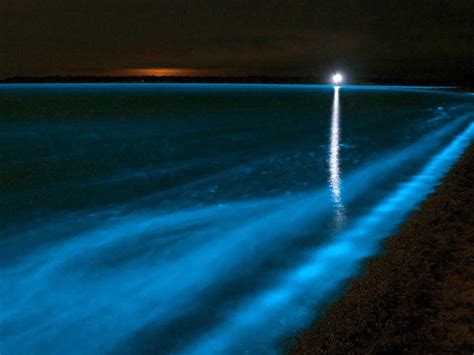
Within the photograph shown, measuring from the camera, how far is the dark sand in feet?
14.8

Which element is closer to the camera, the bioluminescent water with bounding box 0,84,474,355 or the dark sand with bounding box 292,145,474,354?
the dark sand with bounding box 292,145,474,354

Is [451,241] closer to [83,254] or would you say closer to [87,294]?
[87,294]

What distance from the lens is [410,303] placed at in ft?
17.1

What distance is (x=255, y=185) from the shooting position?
45.3 feet

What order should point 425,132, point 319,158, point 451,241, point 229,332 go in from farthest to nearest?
point 425,132 < point 319,158 < point 451,241 < point 229,332

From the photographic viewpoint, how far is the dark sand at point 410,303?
14.8 ft

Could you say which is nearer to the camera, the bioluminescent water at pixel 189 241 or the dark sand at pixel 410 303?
the dark sand at pixel 410 303

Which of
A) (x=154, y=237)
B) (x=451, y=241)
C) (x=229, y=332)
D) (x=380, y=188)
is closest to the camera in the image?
(x=229, y=332)

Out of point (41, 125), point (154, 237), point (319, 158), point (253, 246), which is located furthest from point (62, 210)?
point (41, 125)

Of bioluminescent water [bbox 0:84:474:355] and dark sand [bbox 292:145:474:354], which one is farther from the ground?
dark sand [bbox 292:145:474:354]

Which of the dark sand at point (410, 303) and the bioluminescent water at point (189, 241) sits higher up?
the dark sand at point (410, 303)

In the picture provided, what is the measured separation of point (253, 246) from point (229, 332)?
328 centimetres

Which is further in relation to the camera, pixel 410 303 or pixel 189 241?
pixel 189 241

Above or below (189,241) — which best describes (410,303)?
above
